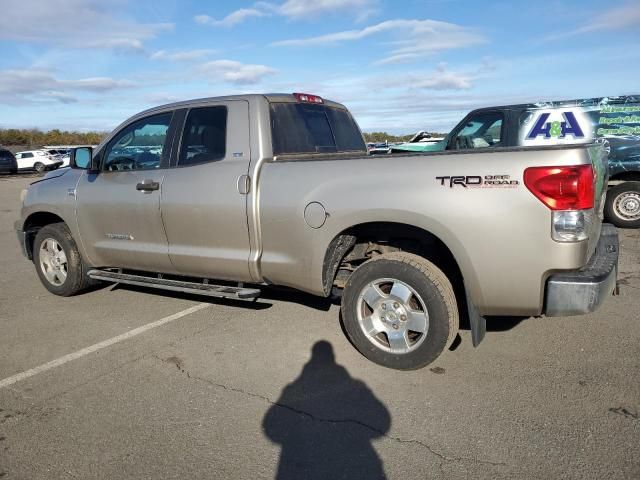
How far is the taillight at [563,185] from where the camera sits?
3.04 metres

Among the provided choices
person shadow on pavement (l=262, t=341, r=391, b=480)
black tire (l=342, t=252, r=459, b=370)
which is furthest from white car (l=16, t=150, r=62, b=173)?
person shadow on pavement (l=262, t=341, r=391, b=480)

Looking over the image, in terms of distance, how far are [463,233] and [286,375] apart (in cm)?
160

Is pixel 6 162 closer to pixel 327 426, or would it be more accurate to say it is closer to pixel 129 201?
pixel 129 201

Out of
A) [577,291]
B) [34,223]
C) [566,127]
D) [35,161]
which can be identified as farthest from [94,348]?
[35,161]

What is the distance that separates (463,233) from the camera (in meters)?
3.35

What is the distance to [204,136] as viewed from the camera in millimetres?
4664

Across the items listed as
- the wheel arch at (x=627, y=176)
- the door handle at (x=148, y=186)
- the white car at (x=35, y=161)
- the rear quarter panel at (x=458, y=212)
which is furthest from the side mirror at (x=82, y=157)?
the white car at (x=35, y=161)

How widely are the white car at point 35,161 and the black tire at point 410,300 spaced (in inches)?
1403

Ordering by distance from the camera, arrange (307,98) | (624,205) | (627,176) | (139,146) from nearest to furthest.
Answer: (307,98), (139,146), (627,176), (624,205)

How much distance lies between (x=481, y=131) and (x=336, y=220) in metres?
5.35

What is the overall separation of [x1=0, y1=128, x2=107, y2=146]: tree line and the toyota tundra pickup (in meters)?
60.5

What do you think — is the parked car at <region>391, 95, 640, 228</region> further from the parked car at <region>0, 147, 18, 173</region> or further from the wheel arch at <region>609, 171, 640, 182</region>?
the parked car at <region>0, 147, 18, 173</region>

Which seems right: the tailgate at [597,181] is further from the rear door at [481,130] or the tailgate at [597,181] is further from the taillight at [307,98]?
the rear door at [481,130]

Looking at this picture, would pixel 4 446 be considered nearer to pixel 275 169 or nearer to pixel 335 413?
pixel 335 413
